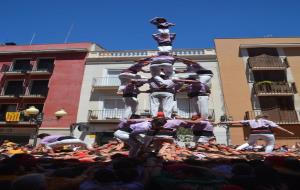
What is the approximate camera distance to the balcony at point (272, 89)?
2291 centimetres

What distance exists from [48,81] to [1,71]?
499 centimetres

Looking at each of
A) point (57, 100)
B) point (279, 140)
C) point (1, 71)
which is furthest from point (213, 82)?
point (1, 71)

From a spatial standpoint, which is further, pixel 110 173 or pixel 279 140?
pixel 279 140

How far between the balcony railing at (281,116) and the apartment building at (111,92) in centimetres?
223

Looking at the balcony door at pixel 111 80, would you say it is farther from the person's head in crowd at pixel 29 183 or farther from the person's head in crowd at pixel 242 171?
the person's head in crowd at pixel 29 183

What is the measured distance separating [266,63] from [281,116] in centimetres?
482

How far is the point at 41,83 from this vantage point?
27031mm

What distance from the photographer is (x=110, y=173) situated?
4266 mm

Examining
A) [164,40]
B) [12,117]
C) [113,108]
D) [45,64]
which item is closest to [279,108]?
[113,108]

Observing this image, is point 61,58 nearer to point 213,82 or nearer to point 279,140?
point 213,82

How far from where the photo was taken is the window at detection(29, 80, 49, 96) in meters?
26.5

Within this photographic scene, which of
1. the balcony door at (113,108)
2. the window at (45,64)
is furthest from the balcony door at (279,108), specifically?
the window at (45,64)

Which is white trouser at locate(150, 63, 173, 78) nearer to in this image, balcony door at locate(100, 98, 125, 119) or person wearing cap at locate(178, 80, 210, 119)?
person wearing cap at locate(178, 80, 210, 119)

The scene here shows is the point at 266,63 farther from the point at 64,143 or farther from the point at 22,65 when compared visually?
the point at 22,65
